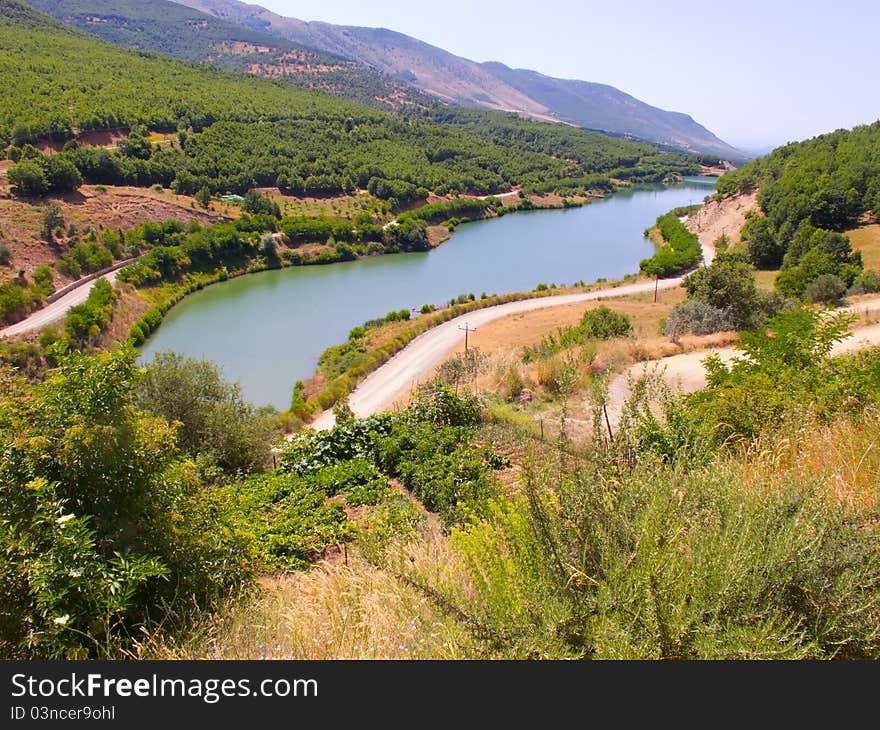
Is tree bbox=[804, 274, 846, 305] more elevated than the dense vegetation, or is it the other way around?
tree bbox=[804, 274, 846, 305]

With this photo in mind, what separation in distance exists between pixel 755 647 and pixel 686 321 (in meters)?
20.4

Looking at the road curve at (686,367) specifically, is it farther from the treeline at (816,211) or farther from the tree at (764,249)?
the tree at (764,249)

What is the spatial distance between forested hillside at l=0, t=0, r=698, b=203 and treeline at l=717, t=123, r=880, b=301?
37.4 meters

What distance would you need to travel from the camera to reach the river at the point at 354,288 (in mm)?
28578

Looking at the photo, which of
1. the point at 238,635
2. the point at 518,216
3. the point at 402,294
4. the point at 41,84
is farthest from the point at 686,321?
the point at 41,84

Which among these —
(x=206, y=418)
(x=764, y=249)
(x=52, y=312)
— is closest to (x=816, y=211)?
(x=764, y=249)

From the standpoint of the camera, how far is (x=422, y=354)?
26.3 metres

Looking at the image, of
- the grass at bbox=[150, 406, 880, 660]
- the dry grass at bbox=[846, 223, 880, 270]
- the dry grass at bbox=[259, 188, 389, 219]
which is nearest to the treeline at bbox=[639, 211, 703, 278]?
the dry grass at bbox=[846, 223, 880, 270]


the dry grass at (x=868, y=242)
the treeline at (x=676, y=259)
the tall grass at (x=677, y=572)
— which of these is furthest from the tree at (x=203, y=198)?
the dry grass at (x=868, y=242)

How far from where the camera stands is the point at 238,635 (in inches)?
118

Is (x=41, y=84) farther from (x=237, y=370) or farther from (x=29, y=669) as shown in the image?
(x=29, y=669)

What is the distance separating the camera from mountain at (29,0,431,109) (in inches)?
5551

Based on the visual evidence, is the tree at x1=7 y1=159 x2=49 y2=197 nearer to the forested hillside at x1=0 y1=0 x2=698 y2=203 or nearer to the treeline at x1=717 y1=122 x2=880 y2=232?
the forested hillside at x1=0 y1=0 x2=698 y2=203

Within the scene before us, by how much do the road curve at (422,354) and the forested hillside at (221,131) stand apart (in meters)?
33.0
